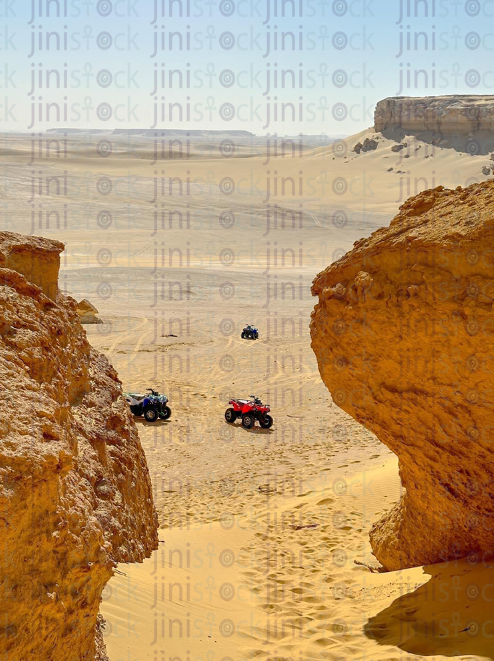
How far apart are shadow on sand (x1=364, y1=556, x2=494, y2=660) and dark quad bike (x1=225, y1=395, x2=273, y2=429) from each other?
794 cm

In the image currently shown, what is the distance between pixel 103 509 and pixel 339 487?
6028 millimetres

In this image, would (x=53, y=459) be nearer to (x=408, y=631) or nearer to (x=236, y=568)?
(x=408, y=631)

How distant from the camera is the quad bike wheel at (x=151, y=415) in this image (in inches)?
583

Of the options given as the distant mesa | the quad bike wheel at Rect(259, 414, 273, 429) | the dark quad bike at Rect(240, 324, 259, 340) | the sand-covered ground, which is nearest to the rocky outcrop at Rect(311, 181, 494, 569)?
the sand-covered ground

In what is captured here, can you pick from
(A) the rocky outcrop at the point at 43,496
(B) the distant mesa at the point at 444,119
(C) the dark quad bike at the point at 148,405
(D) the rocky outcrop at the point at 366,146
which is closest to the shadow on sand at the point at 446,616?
(A) the rocky outcrop at the point at 43,496

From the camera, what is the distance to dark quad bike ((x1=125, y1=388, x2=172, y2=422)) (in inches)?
580

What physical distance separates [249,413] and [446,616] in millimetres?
8988

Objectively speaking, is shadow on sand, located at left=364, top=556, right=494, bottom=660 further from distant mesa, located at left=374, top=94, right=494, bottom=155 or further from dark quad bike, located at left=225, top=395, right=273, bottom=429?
distant mesa, located at left=374, top=94, right=494, bottom=155

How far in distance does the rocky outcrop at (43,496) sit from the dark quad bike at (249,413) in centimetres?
873

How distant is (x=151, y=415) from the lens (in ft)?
48.9

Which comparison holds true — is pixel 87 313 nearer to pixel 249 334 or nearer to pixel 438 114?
pixel 249 334

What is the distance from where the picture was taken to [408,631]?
→ 19.4 feet

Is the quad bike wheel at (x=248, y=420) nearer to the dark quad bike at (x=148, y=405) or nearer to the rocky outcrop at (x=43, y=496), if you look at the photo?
the dark quad bike at (x=148, y=405)

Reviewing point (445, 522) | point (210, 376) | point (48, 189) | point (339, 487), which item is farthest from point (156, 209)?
point (445, 522)
